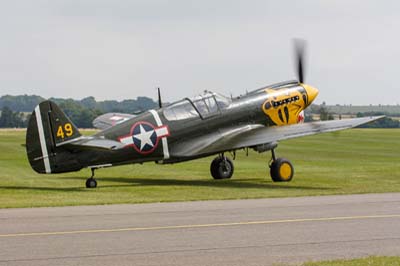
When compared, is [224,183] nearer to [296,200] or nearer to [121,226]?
[296,200]

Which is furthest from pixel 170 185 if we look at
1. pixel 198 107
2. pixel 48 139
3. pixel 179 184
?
pixel 48 139

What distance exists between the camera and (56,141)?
20.8 meters

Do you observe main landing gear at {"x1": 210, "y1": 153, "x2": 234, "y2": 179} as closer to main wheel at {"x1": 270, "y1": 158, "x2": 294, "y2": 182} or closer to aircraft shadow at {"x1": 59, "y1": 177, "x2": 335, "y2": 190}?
aircraft shadow at {"x1": 59, "y1": 177, "x2": 335, "y2": 190}

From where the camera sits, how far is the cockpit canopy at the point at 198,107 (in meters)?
23.2

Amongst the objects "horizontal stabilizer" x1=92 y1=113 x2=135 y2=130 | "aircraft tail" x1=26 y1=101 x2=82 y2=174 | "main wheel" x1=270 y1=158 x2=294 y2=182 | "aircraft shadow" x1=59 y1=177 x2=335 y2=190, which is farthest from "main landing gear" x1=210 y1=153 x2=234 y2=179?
"aircraft tail" x1=26 y1=101 x2=82 y2=174

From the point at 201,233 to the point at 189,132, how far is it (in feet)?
36.1

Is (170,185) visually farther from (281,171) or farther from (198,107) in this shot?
(281,171)

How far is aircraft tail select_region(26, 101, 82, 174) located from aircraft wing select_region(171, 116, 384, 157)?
3447 millimetres

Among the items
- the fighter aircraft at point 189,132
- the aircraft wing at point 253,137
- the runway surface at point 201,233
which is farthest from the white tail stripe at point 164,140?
the runway surface at point 201,233

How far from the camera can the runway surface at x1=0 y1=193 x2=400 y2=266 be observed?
10.5 metres

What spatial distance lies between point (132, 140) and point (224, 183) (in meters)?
3.41

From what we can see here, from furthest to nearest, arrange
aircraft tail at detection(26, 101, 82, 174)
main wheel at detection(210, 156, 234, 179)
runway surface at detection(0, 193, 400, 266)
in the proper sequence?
main wheel at detection(210, 156, 234, 179), aircraft tail at detection(26, 101, 82, 174), runway surface at detection(0, 193, 400, 266)

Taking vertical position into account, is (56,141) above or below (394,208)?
above

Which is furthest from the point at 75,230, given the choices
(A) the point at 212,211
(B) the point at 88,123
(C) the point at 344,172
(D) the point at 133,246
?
(B) the point at 88,123
